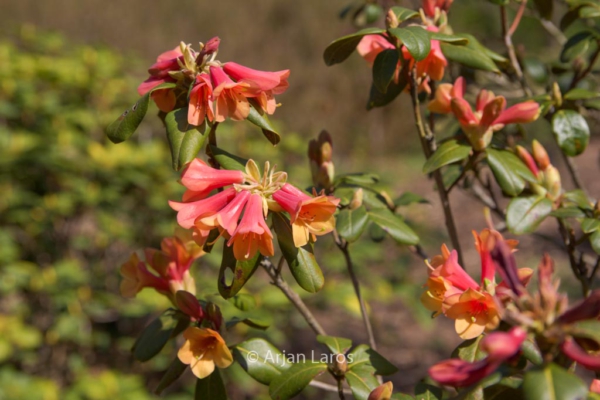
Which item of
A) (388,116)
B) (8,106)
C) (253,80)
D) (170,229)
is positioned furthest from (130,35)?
(253,80)

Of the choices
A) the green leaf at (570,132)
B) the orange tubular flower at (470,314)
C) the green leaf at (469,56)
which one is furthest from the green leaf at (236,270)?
the green leaf at (570,132)

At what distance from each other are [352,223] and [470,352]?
398mm

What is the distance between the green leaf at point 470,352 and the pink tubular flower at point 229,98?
54 centimetres

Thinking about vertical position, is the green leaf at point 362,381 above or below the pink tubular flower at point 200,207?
below

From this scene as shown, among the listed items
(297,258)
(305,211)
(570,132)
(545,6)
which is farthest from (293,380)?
(545,6)

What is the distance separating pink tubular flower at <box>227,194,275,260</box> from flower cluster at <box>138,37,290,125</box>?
0.50 ft

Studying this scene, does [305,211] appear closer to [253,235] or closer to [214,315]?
[253,235]

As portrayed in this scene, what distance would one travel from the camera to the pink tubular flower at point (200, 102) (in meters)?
0.95

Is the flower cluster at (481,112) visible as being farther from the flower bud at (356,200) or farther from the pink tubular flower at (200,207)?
the pink tubular flower at (200,207)

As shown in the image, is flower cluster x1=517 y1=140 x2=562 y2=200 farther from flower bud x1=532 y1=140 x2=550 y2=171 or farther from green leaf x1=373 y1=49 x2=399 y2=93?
green leaf x1=373 y1=49 x2=399 y2=93

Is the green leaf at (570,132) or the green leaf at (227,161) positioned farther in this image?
the green leaf at (570,132)

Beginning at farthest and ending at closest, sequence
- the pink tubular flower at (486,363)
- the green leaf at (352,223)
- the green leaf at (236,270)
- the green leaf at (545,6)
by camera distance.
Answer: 1. the green leaf at (545,6)
2. the green leaf at (352,223)
3. the green leaf at (236,270)
4. the pink tubular flower at (486,363)

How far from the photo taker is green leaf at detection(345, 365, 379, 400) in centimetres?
108

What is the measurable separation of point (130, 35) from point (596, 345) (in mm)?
8479
